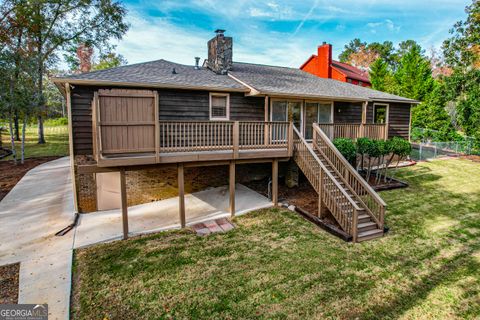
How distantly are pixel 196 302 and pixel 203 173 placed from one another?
6952 millimetres

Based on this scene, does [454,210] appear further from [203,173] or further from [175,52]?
[175,52]

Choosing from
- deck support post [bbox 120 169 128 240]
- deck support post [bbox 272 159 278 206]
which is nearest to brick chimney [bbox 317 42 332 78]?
deck support post [bbox 272 159 278 206]

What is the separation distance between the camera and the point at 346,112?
13.7 m

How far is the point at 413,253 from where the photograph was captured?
6.48 metres

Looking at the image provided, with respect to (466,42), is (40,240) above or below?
below

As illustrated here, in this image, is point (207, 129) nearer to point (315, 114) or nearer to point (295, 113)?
point (295, 113)

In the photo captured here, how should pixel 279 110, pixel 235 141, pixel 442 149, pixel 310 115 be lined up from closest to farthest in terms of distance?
pixel 235 141
pixel 279 110
pixel 310 115
pixel 442 149

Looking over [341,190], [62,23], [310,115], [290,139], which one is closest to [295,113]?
[310,115]

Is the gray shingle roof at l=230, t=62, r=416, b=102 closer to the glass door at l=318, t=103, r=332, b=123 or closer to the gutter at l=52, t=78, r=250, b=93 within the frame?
the glass door at l=318, t=103, r=332, b=123

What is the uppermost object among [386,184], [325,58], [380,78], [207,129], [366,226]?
[325,58]

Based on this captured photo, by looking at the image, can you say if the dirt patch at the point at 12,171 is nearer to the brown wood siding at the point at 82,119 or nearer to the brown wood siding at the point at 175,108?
→ the brown wood siding at the point at 82,119

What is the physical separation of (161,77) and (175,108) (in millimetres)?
1212

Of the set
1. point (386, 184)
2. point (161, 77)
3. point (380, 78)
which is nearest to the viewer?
point (161, 77)

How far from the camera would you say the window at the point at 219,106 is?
10.5 m
